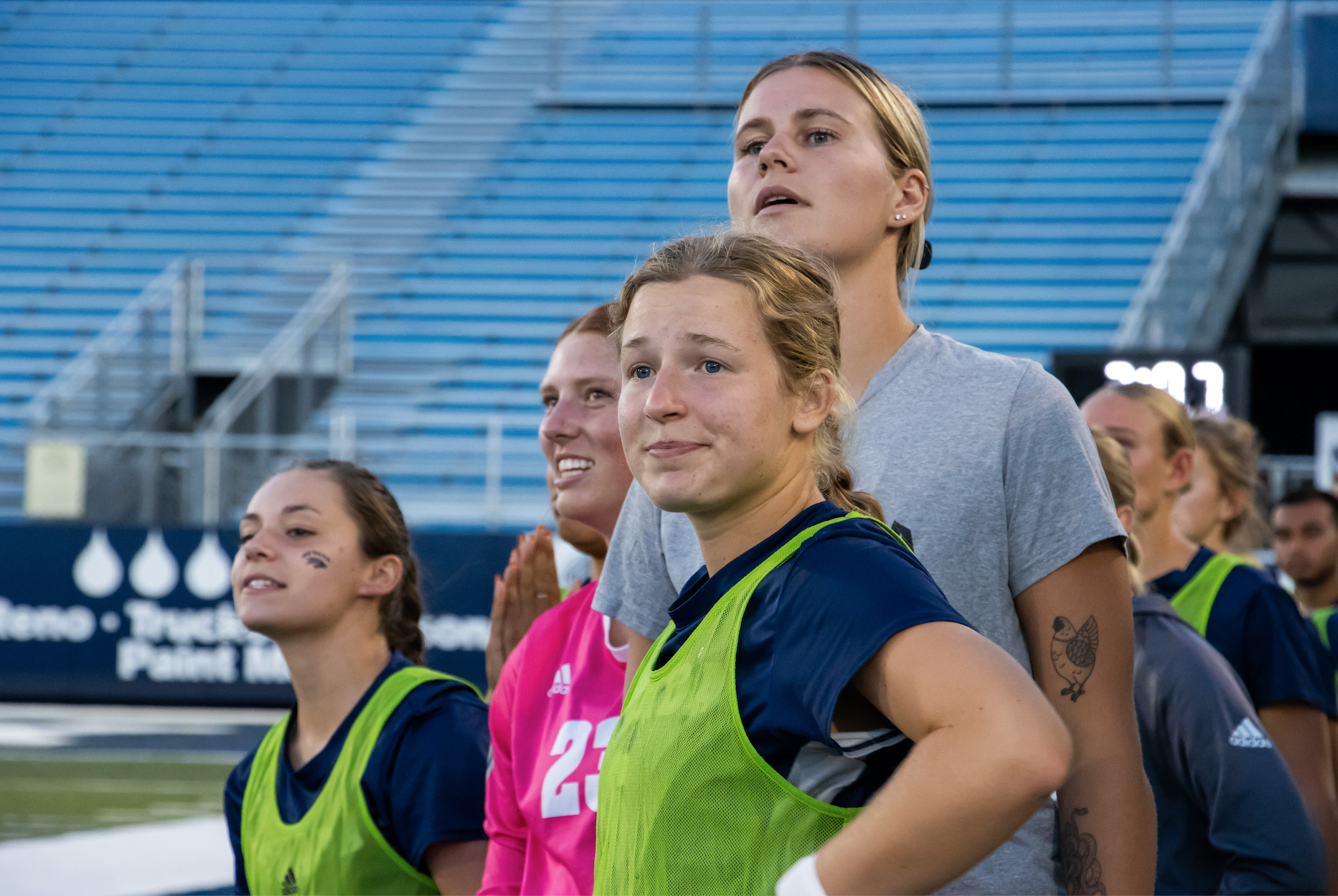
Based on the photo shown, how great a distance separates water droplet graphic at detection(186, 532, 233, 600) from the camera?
11477mm

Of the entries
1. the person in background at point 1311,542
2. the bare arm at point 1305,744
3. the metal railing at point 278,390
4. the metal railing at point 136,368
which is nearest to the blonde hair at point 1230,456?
the person in background at point 1311,542

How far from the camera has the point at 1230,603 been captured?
3418mm

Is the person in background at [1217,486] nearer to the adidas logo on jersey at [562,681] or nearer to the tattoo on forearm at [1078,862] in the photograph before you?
the adidas logo on jersey at [562,681]

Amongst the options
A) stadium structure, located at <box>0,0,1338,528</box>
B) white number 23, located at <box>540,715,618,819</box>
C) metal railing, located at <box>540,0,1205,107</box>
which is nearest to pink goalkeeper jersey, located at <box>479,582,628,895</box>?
white number 23, located at <box>540,715,618,819</box>

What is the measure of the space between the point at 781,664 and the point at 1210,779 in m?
1.66

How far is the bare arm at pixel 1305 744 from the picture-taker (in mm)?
3197

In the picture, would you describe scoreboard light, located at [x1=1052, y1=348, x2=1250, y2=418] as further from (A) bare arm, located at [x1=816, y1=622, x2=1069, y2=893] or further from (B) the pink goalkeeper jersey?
(A) bare arm, located at [x1=816, y1=622, x2=1069, y2=893]

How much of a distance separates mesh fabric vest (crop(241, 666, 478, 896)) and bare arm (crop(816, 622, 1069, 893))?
1535 mm

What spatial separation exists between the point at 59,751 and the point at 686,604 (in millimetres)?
9365

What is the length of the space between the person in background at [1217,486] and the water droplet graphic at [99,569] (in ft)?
31.2

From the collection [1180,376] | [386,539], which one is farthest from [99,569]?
[386,539]

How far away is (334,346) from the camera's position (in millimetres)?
14258

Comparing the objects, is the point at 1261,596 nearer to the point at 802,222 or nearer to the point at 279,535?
the point at 802,222

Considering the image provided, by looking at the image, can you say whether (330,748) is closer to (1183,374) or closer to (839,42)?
(1183,374)
